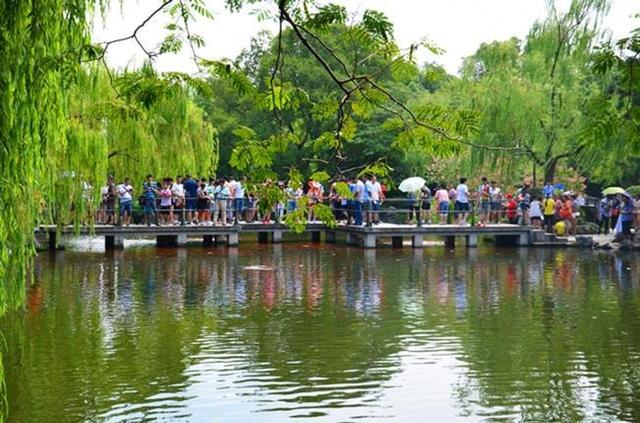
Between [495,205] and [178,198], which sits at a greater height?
[178,198]

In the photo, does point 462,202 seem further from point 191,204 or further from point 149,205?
point 149,205

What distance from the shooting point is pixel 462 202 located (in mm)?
29844

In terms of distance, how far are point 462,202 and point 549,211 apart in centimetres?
314

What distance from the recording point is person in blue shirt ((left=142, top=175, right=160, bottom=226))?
2782 centimetres

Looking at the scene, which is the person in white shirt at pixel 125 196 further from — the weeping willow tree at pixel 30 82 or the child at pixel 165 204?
the weeping willow tree at pixel 30 82

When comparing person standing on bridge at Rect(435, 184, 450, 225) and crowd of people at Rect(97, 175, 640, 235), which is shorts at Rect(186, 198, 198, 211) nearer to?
crowd of people at Rect(97, 175, 640, 235)

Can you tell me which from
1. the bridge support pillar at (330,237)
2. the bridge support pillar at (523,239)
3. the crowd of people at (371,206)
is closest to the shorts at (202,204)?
the crowd of people at (371,206)

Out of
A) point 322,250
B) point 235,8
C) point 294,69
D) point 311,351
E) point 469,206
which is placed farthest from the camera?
point 294,69

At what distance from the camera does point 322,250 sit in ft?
93.8

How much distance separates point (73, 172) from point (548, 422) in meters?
14.9

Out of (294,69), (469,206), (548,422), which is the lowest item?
(548,422)

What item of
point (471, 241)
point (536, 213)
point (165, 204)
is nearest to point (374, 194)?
point (471, 241)

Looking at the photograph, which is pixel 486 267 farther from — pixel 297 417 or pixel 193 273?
pixel 297 417

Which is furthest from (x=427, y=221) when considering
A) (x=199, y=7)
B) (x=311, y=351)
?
(x=199, y=7)
